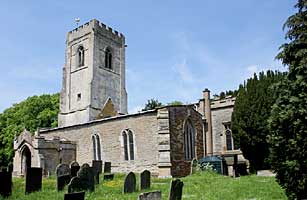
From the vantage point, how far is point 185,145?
25500 millimetres

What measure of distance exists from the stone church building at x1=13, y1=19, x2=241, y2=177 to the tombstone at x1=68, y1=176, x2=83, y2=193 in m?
12.0

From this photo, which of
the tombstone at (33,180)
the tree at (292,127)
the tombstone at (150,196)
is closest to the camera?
the tombstone at (150,196)

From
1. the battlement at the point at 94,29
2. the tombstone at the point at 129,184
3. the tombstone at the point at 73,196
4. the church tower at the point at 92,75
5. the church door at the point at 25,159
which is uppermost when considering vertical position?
the battlement at the point at 94,29

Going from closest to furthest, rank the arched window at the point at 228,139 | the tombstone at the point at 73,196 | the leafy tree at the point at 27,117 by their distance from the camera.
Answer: the tombstone at the point at 73,196, the arched window at the point at 228,139, the leafy tree at the point at 27,117

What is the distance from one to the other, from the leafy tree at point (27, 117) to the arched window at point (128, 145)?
981 inches

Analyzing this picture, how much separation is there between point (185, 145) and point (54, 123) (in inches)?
1144

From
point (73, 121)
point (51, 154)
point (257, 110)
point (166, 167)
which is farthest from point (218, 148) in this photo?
point (73, 121)

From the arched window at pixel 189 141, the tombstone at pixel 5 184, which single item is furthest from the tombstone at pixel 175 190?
the arched window at pixel 189 141

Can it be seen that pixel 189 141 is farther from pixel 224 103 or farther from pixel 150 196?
pixel 150 196

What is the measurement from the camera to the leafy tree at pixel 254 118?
83.3 feet

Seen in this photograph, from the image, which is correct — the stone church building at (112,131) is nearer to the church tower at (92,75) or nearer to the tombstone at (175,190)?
the church tower at (92,75)

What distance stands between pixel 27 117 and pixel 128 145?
2856cm

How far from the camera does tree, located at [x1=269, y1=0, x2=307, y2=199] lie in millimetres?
10922

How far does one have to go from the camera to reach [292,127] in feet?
37.6
